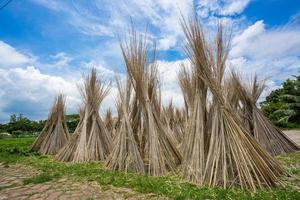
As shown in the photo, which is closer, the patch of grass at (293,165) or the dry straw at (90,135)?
the patch of grass at (293,165)

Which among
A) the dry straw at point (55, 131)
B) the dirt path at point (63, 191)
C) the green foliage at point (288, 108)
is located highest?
the green foliage at point (288, 108)

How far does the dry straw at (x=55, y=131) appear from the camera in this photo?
895 cm

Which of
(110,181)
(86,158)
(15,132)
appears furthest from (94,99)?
(15,132)

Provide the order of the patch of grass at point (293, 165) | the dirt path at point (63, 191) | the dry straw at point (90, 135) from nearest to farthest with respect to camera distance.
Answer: the dirt path at point (63, 191), the patch of grass at point (293, 165), the dry straw at point (90, 135)

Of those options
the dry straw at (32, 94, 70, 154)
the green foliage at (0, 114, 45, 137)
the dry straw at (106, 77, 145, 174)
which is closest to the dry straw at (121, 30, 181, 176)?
the dry straw at (106, 77, 145, 174)

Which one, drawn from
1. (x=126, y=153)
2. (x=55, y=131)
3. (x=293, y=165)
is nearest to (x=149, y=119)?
(x=126, y=153)

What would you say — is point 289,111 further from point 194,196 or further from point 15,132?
point 15,132

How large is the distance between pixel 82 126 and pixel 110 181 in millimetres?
3318

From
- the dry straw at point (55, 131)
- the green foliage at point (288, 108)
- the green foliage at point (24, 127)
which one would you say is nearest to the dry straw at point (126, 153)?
the dry straw at point (55, 131)

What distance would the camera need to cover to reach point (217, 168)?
3.41 m

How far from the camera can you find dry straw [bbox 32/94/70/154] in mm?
8953

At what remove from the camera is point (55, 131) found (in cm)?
905

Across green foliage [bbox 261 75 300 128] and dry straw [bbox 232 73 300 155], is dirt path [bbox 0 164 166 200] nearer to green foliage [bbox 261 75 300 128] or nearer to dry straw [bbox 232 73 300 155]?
dry straw [bbox 232 73 300 155]

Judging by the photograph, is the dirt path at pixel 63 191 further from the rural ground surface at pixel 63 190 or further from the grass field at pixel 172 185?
the grass field at pixel 172 185
